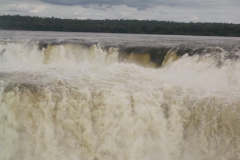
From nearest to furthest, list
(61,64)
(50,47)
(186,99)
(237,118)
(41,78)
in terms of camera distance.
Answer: (237,118)
(186,99)
(41,78)
(61,64)
(50,47)

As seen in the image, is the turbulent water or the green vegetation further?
the green vegetation

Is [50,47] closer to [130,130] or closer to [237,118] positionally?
[130,130]

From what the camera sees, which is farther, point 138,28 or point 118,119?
point 138,28

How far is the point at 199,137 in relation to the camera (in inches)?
436

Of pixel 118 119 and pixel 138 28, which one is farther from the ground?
pixel 138 28

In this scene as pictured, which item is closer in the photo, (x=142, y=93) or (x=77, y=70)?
(x=142, y=93)

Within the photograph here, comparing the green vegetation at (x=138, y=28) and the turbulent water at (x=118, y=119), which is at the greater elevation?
the green vegetation at (x=138, y=28)

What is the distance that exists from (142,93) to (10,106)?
13.3ft

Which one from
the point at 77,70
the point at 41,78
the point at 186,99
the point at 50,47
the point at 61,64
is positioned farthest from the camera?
the point at 50,47

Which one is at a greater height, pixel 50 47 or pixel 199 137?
pixel 50 47

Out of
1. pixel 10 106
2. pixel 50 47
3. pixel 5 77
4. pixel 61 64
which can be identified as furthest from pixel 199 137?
pixel 50 47

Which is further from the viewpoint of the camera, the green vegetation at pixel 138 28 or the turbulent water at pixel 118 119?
the green vegetation at pixel 138 28

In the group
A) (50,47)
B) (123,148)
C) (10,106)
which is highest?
(50,47)

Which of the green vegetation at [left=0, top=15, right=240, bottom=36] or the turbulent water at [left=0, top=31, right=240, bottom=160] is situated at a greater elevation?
the green vegetation at [left=0, top=15, right=240, bottom=36]
